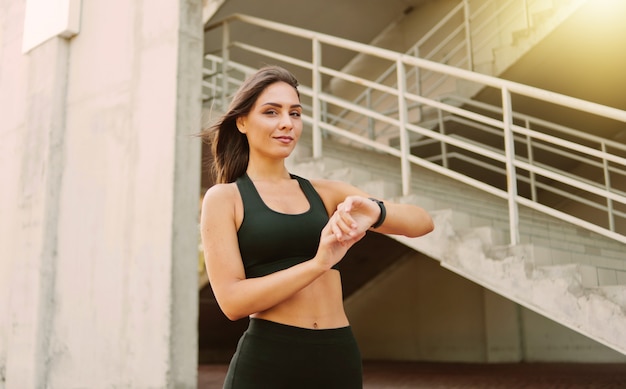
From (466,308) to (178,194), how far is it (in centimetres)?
589

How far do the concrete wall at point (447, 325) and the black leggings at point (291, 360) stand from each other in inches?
292

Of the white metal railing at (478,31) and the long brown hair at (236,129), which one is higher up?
the white metal railing at (478,31)

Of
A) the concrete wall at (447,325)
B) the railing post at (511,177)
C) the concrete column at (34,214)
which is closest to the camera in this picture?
the railing post at (511,177)

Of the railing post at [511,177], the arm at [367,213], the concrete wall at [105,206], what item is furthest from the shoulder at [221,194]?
the railing post at [511,177]

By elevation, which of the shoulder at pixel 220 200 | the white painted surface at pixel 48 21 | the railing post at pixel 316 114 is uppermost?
the white painted surface at pixel 48 21

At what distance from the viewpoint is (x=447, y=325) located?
9125 millimetres

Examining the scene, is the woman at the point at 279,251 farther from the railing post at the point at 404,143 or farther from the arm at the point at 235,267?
the railing post at the point at 404,143

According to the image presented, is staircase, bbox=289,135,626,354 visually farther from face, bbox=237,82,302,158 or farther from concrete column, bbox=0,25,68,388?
face, bbox=237,82,302,158

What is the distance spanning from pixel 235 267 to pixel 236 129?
48 centimetres

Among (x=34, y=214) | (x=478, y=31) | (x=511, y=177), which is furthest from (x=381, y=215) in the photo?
(x=478, y=31)

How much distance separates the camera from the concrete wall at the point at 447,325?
26.8ft

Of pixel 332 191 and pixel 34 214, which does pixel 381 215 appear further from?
pixel 34 214

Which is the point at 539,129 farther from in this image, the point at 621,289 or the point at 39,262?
the point at 39,262

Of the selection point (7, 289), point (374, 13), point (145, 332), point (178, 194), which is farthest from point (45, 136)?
point (374, 13)
